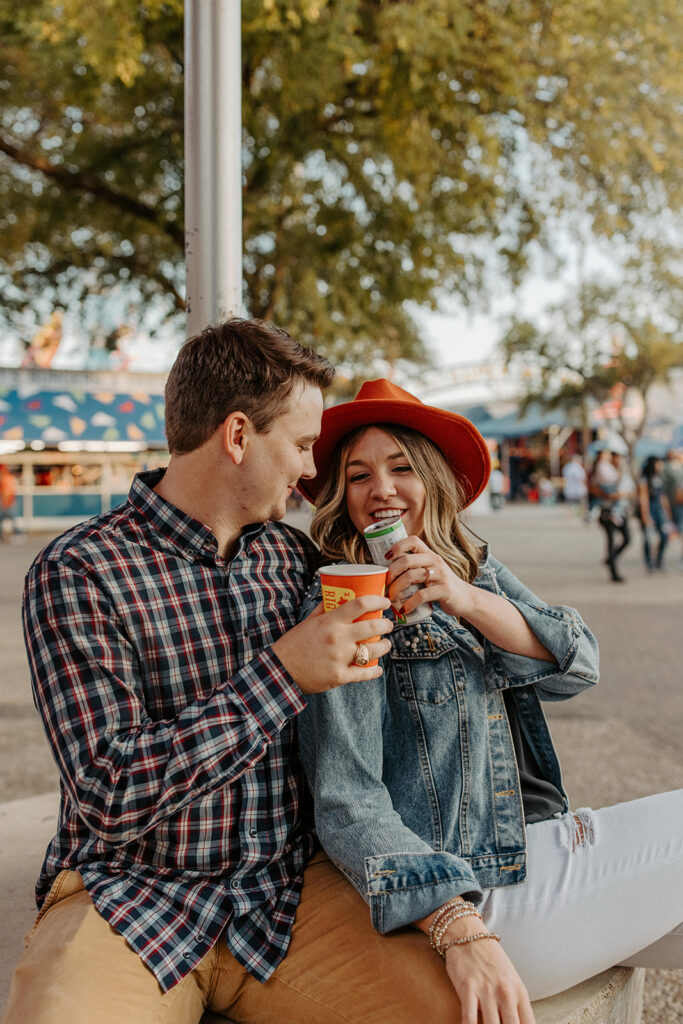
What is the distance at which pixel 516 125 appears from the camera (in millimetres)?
9094

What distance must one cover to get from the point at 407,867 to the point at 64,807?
0.75 metres

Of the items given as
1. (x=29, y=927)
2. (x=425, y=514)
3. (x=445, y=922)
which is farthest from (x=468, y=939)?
(x=29, y=927)

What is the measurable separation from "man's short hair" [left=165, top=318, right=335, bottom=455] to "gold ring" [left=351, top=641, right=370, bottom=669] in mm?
584

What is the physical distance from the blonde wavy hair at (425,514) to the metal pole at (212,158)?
0.79m

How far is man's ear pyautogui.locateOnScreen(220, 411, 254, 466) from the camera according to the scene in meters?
1.95

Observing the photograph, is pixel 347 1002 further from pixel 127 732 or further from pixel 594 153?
pixel 594 153

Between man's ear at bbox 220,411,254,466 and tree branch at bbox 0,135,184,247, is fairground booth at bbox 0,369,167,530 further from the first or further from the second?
man's ear at bbox 220,411,254,466

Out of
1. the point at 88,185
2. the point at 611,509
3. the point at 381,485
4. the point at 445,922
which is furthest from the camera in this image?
the point at 611,509

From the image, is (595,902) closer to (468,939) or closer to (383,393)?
(468,939)

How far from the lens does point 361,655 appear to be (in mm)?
1654

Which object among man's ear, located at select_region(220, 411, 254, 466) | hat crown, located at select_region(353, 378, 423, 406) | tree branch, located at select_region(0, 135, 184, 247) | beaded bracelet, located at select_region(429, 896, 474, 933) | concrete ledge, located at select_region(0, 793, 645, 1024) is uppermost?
tree branch, located at select_region(0, 135, 184, 247)

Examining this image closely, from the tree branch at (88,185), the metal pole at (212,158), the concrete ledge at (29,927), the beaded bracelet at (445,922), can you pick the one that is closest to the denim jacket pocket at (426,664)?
the beaded bracelet at (445,922)

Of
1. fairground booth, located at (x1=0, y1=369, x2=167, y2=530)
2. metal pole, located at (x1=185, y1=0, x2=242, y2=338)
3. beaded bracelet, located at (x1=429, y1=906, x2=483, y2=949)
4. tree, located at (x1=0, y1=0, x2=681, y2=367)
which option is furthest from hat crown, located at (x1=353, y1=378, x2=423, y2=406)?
fairground booth, located at (x1=0, y1=369, x2=167, y2=530)

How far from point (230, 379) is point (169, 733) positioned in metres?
0.79
